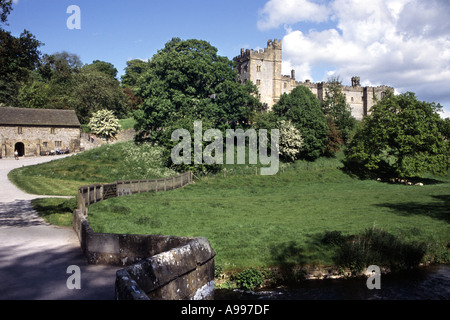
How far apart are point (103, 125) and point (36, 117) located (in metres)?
11.1

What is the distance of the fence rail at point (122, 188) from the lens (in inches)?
764

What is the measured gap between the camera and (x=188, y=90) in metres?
48.0

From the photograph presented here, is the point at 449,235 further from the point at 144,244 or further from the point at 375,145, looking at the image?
the point at 375,145

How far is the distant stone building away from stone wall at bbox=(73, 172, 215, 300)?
53969mm

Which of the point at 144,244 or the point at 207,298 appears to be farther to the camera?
the point at 144,244

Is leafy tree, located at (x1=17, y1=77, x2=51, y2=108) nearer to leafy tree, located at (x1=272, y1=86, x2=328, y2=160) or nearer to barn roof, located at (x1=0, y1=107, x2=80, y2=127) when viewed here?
barn roof, located at (x1=0, y1=107, x2=80, y2=127)

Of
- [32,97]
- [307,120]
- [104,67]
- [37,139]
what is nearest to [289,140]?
[307,120]

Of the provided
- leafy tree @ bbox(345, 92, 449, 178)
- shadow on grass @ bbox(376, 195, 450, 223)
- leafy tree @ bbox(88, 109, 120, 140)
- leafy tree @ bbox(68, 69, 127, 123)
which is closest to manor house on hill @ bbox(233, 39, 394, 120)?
leafy tree @ bbox(68, 69, 127, 123)

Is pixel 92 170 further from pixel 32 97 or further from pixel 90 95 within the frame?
pixel 32 97

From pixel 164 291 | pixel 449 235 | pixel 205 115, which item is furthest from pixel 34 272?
pixel 205 115

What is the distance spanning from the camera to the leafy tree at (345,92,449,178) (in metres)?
41.6

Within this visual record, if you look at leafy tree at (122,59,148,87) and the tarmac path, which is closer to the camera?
the tarmac path

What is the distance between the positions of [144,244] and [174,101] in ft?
128
